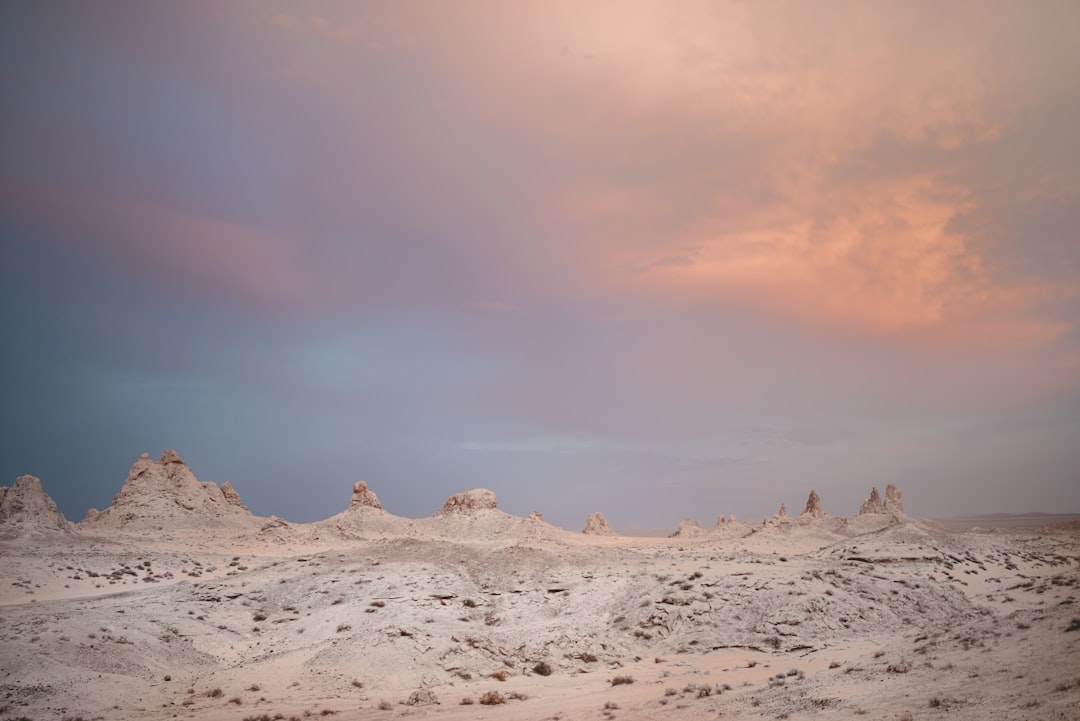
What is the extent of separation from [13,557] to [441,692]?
44731 millimetres

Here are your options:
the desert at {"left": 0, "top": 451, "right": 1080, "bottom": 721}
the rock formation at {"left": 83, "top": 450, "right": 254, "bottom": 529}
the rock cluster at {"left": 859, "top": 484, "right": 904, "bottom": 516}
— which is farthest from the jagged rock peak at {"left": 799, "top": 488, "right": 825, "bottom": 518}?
the rock formation at {"left": 83, "top": 450, "right": 254, "bottom": 529}

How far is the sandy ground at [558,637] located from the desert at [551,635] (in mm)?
113

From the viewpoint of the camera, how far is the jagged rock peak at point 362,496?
88250 millimetres

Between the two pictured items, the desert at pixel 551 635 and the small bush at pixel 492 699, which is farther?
the small bush at pixel 492 699

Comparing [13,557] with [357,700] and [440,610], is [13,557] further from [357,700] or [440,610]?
[357,700]

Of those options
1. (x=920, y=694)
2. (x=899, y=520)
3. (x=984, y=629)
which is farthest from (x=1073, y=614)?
(x=899, y=520)

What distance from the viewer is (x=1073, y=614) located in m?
18.2

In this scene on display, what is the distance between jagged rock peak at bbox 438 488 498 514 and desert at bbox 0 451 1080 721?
98.3 ft

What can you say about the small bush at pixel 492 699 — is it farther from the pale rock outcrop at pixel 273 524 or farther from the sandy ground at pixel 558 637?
the pale rock outcrop at pixel 273 524

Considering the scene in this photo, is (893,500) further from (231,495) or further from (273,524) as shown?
(231,495)

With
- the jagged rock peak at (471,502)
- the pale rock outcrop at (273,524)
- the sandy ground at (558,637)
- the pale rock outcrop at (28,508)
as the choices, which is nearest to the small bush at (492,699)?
the sandy ground at (558,637)

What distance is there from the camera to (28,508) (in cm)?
6688

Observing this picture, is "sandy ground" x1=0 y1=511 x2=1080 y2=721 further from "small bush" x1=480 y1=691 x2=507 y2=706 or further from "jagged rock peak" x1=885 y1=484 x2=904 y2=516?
"jagged rock peak" x1=885 y1=484 x2=904 y2=516

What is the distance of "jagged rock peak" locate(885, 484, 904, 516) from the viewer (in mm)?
100375
